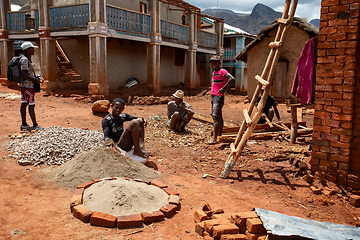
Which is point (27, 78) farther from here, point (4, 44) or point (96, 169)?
point (4, 44)

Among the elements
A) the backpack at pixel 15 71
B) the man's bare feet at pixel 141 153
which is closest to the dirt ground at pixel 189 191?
the man's bare feet at pixel 141 153

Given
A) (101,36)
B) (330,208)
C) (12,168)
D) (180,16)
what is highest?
(180,16)

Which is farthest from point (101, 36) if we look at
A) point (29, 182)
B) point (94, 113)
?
point (29, 182)

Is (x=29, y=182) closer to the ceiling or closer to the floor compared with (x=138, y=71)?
closer to the floor

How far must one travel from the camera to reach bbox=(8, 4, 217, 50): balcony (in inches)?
508

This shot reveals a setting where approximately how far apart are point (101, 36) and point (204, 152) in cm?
832

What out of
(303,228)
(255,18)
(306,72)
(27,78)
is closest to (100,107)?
(27,78)

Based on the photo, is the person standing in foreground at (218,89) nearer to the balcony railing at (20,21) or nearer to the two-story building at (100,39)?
the two-story building at (100,39)

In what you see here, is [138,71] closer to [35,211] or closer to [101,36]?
[101,36]

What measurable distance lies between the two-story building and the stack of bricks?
983 centimetres

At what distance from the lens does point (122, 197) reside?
328 centimetres

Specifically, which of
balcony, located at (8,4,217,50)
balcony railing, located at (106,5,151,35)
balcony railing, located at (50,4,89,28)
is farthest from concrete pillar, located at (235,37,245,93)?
balcony railing, located at (50,4,89,28)

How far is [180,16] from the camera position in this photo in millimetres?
20859

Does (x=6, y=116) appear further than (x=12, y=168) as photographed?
Yes
